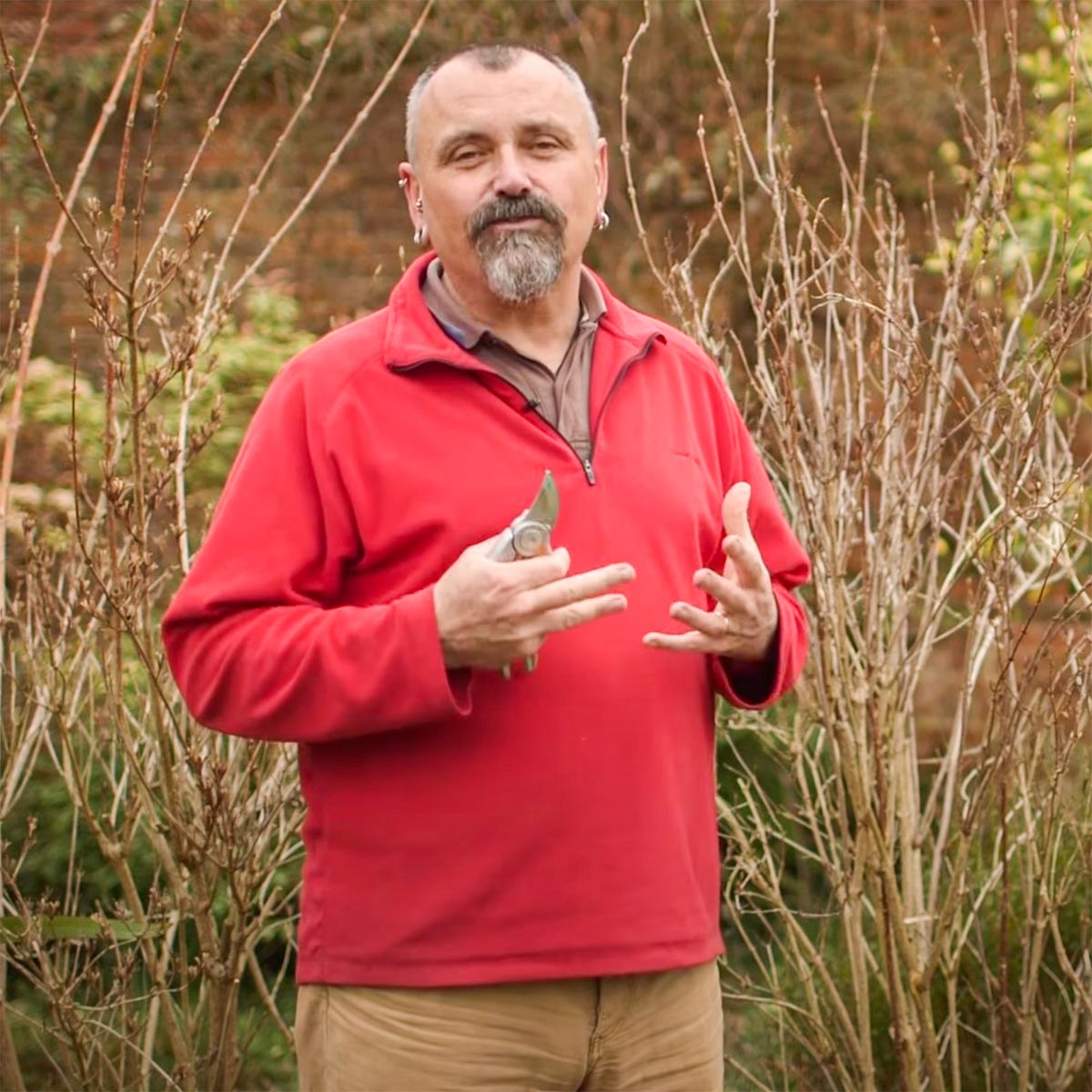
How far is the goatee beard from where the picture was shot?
2412 millimetres

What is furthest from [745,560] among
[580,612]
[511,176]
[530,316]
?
[511,176]

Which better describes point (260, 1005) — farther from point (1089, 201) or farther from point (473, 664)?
point (1089, 201)

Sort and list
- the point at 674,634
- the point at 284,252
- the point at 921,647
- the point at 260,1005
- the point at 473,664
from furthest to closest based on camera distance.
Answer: the point at 284,252 → the point at 260,1005 → the point at 921,647 → the point at 674,634 → the point at 473,664

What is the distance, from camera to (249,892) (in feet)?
10.8

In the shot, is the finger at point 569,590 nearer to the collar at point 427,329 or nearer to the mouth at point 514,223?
the collar at point 427,329

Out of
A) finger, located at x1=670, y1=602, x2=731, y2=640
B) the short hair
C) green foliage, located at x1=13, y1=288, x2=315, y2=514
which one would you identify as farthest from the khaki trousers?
green foliage, located at x1=13, y1=288, x2=315, y2=514

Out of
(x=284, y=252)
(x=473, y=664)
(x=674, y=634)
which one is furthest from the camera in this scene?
(x=284, y=252)

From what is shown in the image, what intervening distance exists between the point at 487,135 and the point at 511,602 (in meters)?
0.75

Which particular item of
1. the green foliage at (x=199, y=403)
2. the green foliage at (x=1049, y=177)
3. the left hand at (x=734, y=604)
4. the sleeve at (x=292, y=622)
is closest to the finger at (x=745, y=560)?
the left hand at (x=734, y=604)

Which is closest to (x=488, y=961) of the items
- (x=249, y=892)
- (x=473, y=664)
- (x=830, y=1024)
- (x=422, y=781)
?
(x=422, y=781)

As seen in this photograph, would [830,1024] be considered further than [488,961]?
Yes

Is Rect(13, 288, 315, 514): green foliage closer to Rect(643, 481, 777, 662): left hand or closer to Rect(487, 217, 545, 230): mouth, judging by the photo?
Rect(487, 217, 545, 230): mouth

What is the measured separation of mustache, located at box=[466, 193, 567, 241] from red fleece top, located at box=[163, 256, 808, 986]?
171 mm

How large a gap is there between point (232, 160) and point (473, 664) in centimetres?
487
